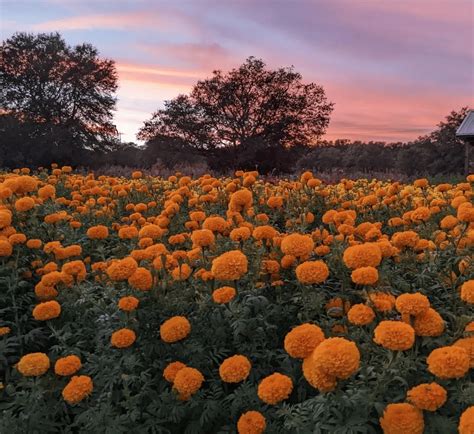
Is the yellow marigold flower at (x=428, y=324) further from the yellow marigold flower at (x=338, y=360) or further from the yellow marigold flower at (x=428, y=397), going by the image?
the yellow marigold flower at (x=338, y=360)

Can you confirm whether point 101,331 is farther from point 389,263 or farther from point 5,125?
point 5,125

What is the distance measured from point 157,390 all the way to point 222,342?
1.37ft

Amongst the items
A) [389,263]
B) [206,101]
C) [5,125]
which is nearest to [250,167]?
[206,101]

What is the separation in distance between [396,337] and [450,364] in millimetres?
195

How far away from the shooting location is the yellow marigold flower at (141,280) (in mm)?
2707

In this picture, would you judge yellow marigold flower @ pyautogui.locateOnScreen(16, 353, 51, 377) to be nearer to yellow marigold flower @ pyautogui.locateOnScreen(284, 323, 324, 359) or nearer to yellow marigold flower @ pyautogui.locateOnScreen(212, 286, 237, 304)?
yellow marigold flower @ pyautogui.locateOnScreen(212, 286, 237, 304)

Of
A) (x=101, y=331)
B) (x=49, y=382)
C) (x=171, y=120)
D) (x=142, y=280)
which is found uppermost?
(x=171, y=120)

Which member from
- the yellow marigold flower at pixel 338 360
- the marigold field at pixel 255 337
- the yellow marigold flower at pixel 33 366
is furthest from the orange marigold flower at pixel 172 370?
the yellow marigold flower at pixel 338 360

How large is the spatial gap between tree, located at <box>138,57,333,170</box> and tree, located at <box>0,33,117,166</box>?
3597 mm

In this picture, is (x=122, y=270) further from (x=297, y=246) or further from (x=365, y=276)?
(x=365, y=276)

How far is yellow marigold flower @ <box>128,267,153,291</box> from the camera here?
107 inches

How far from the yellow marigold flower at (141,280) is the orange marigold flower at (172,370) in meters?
0.41

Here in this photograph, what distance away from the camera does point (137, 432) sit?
2.55 m

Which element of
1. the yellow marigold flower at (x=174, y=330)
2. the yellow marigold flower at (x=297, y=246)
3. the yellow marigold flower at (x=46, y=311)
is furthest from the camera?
the yellow marigold flower at (x=46, y=311)
